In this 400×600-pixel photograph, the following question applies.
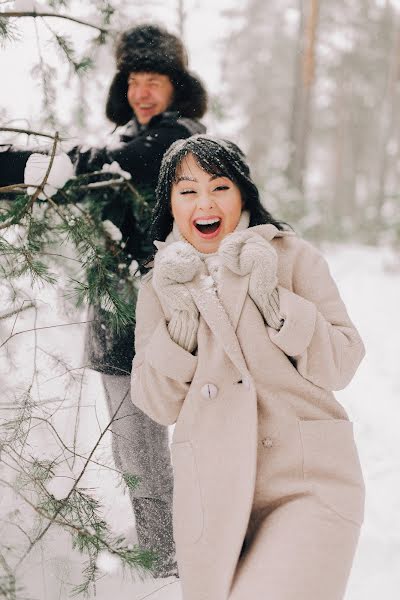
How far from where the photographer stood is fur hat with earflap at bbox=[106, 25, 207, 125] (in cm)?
246

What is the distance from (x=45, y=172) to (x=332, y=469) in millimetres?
1454

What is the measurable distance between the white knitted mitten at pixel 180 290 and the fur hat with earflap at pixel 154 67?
0.91 meters

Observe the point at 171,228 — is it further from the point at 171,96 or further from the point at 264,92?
the point at 264,92

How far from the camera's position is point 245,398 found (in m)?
1.90

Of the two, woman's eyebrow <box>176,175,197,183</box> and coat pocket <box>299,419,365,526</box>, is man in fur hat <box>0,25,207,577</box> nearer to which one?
woman's eyebrow <box>176,175,197,183</box>

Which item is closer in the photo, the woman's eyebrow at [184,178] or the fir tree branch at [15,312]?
the woman's eyebrow at [184,178]

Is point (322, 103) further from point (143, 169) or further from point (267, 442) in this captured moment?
point (267, 442)

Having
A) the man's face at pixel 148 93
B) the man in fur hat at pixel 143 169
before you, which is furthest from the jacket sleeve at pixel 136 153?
the man's face at pixel 148 93

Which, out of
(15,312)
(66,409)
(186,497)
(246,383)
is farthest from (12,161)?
(186,497)

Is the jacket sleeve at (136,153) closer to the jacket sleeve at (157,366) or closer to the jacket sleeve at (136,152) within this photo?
the jacket sleeve at (136,152)

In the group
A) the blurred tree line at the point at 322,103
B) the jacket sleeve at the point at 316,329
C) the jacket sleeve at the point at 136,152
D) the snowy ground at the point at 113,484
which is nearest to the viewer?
the jacket sleeve at the point at 316,329

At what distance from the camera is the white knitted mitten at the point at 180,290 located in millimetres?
1940

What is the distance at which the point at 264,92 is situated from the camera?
20.3 m

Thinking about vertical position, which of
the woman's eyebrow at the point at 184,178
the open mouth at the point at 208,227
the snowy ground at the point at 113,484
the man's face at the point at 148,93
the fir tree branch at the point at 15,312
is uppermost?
the man's face at the point at 148,93
